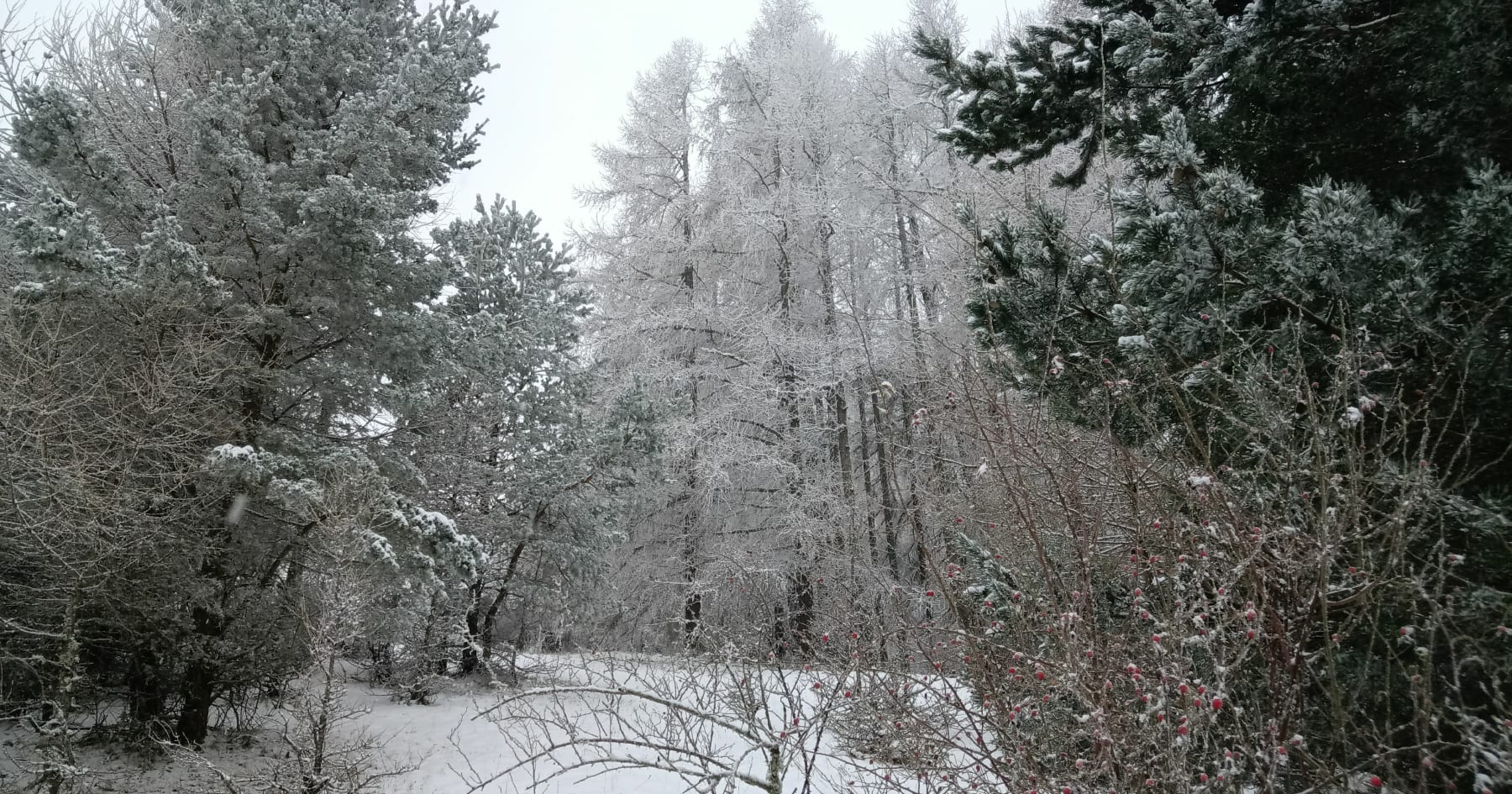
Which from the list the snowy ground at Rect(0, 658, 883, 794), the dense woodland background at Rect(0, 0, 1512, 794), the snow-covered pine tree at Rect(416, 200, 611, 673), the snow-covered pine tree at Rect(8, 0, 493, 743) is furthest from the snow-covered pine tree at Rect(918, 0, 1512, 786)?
the snow-covered pine tree at Rect(416, 200, 611, 673)

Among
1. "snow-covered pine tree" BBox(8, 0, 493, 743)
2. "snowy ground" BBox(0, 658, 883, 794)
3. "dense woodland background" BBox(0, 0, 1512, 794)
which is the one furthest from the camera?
"snow-covered pine tree" BBox(8, 0, 493, 743)

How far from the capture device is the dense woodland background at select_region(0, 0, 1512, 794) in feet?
7.88

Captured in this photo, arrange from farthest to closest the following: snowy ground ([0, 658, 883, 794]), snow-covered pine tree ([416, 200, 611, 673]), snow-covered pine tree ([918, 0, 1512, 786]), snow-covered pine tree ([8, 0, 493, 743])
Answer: snow-covered pine tree ([416, 200, 611, 673])
snow-covered pine tree ([8, 0, 493, 743])
snowy ground ([0, 658, 883, 794])
snow-covered pine tree ([918, 0, 1512, 786])

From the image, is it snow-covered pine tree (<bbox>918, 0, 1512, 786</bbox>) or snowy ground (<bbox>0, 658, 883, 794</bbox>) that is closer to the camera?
snow-covered pine tree (<bbox>918, 0, 1512, 786</bbox>)

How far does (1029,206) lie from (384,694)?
993 cm

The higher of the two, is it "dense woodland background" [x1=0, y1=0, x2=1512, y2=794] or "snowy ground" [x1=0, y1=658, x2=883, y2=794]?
"dense woodland background" [x1=0, y1=0, x2=1512, y2=794]

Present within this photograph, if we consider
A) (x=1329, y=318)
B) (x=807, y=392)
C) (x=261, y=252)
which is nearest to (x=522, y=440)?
(x=261, y=252)

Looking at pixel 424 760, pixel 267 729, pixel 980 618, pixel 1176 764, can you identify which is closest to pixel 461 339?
pixel 424 760

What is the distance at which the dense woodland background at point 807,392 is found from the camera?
94.6 inches

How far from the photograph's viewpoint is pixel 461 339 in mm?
7824

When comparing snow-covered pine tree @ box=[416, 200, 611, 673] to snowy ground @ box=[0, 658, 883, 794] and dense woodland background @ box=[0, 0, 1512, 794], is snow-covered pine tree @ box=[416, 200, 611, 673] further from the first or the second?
snowy ground @ box=[0, 658, 883, 794]

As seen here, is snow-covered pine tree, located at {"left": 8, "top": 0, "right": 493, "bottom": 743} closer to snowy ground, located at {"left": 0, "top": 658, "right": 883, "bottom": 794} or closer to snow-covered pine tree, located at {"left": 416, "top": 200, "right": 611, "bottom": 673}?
snowy ground, located at {"left": 0, "top": 658, "right": 883, "bottom": 794}

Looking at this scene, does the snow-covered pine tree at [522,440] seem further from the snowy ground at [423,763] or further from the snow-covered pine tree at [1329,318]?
the snow-covered pine tree at [1329,318]

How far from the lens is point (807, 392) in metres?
10.7
